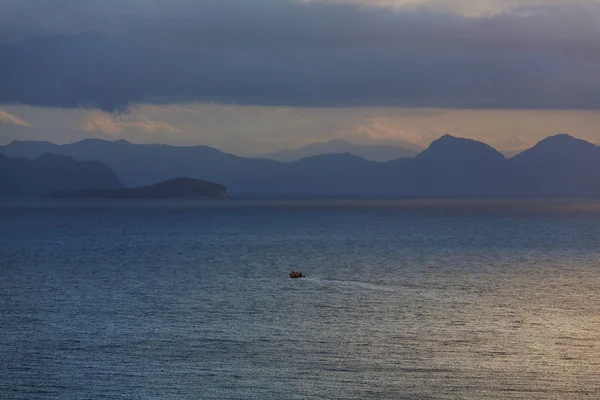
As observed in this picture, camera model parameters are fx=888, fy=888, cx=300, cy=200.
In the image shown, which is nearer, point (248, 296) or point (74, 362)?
point (74, 362)

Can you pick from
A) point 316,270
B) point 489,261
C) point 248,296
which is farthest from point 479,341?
point 489,261

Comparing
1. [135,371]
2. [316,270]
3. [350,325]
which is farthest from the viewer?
[316,270]

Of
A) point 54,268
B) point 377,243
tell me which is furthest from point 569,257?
point 54,268

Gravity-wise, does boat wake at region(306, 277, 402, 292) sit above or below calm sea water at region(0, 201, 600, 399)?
above

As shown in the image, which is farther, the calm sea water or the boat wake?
the boat wake

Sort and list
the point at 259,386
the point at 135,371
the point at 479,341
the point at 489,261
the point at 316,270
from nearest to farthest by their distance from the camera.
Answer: the point at 259,386
the point at 135,371
the point at 479,341
the point at 316,270
the point at 489,261

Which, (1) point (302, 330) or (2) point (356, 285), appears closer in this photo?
(1) point (302, 330)

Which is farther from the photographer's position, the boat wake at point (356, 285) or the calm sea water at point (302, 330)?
the boat wake at point (356, 285)

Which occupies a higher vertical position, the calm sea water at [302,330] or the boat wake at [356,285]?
the boat wake at [356,285]

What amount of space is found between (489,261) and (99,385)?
97895 mm

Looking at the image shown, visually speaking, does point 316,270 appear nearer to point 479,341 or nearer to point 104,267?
point 104,267

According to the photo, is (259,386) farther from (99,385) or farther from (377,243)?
(377,243)

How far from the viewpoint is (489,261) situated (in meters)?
144

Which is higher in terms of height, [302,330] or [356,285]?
[356,285]
